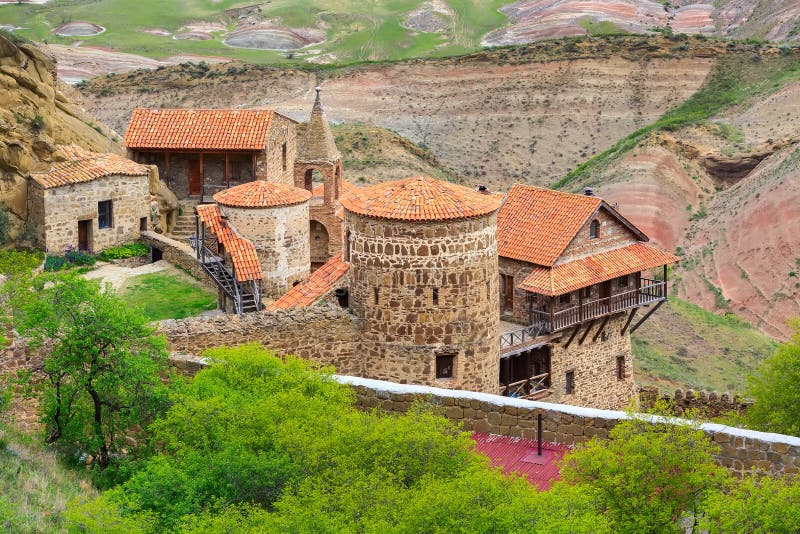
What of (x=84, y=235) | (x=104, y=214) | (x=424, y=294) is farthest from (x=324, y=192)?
(x=424, y=294)

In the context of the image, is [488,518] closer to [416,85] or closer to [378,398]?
[378,398]

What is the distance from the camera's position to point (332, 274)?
36.1m

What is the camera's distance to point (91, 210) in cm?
4622

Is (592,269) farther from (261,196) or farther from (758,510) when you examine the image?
(758,510)

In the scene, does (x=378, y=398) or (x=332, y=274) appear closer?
(x=378, y=398)

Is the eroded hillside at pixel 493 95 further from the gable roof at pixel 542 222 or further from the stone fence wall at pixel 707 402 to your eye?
the gable roof at pixel 542 222

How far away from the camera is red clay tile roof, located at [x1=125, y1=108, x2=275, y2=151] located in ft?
169

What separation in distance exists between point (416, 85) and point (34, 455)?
3779 inches

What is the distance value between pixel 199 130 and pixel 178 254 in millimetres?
7527

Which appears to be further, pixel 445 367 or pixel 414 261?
pixel 445 367

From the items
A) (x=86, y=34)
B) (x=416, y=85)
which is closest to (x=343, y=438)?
(x=416, y=85)

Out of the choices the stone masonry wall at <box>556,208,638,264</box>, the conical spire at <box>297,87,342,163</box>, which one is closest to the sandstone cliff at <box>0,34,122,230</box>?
the conical spire at <box>297,87,342,163</box>

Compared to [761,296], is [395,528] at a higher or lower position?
higher

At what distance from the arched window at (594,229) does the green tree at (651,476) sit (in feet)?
66.1
